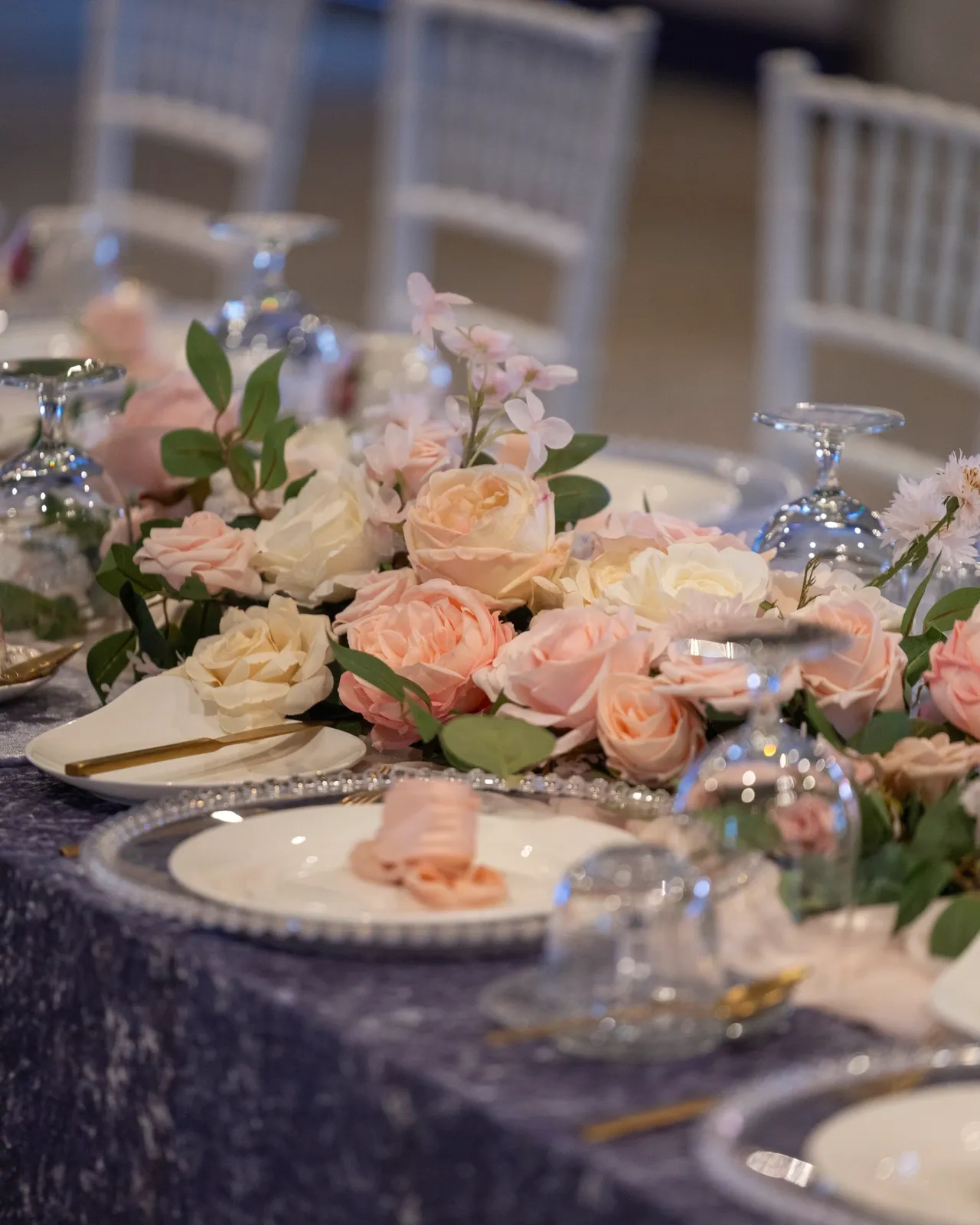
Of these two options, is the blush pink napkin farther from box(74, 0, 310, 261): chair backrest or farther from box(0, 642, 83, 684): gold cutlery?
box(74, 0, 310, 261): chair backrest

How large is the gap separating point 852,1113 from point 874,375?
18.3ft

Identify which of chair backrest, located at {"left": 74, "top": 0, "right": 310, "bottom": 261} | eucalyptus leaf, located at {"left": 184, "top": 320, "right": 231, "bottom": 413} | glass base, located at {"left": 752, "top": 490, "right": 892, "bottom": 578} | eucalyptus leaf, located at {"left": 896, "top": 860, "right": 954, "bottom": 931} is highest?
chair backrest, located at {"left": 74, "top": 0, "right": 310, "bottom": 261}

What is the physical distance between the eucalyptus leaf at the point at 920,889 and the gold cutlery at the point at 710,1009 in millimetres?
87

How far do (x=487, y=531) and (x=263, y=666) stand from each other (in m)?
0.16

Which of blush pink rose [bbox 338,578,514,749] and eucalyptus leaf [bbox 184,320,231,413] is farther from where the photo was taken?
eucalyptus leaf [bbox 184,320,231,413]

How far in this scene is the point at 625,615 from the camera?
0.93 meters

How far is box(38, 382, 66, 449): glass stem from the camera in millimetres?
1180

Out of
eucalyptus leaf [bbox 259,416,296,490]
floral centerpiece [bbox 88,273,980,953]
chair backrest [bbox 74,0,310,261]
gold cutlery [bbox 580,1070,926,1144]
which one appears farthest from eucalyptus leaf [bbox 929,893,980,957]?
chair backrest [bbox 74,0,310,261]

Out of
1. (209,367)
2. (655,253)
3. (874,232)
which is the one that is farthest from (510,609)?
(655,253)

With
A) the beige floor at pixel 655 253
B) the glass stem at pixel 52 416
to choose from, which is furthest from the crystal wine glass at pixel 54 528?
the beige floor at pixel 655 253

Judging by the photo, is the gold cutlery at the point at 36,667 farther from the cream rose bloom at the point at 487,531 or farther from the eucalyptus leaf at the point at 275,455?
the cream rose bloom at the point at 487,531

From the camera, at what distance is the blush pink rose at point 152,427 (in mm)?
1241

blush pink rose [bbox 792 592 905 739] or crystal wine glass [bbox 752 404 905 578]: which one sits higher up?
crystal wine glass [bbox 752 404 905 578]

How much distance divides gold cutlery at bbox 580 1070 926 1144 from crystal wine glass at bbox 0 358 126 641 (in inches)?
26.6
